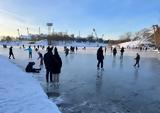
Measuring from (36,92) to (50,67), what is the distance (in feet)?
10.1

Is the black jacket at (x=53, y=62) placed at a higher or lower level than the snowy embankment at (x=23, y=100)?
higher

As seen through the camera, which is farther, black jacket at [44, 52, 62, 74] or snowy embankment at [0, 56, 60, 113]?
black jacket at [44, 52, 62, 74]

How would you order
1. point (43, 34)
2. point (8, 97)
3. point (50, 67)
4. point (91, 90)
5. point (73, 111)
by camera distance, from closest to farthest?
point (73, 111)
point (8, 97)
point (91, 90)
point (50, 67)
point (43, 34)

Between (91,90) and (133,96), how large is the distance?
1862 millimetres

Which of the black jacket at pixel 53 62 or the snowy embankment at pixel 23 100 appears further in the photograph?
the black jacket at pixel 53 62

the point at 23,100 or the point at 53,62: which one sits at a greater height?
the point at 53,62

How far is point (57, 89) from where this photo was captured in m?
12.8

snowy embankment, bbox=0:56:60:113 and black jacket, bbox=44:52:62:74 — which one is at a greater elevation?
black jacket, bbox=44:52:62:74

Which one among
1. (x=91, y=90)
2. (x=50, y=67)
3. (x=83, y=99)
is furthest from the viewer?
(x=50, y=67)

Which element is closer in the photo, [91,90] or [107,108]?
[107,108]

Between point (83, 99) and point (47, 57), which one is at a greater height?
point (47, 57)

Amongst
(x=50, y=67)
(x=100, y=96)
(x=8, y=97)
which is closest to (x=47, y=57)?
(x=50, y=67)

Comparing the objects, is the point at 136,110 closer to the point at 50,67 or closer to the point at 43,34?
the point at 50,67

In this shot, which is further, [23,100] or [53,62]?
[53,62]
